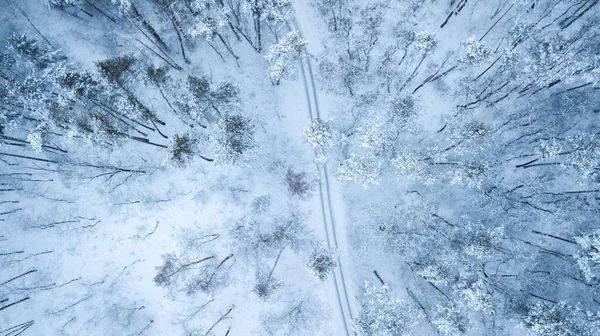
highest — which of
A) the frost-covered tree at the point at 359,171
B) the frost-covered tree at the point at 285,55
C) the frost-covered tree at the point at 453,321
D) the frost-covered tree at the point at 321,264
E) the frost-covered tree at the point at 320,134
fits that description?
the frost-covered tree at the point at 285,55

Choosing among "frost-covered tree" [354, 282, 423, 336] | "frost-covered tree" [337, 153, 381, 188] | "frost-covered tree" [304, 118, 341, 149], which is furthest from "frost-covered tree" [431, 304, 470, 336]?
"frost-covered tree" [304, 118, 341, 149]

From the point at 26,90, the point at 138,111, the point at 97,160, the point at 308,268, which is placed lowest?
the point at 308,268

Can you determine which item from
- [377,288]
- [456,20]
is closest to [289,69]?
[456,20]

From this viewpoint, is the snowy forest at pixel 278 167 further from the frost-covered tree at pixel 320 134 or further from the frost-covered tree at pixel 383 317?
the frost-covered tree at pixel 320 134

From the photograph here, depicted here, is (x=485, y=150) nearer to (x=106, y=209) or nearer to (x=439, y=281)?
(x=439, y=281)

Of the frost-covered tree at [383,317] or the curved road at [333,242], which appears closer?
the frost-covered tree at [383,317]

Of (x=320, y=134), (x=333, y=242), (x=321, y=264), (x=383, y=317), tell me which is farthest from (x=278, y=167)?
(x=383, y=317)

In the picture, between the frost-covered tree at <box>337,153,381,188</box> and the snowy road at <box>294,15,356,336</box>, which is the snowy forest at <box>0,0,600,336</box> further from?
the frost-covered tree at <box>337,153,381,188</box>

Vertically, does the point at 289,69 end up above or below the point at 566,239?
above

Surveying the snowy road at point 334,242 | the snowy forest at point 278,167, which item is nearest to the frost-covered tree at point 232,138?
the snowy forest at point 278,167
